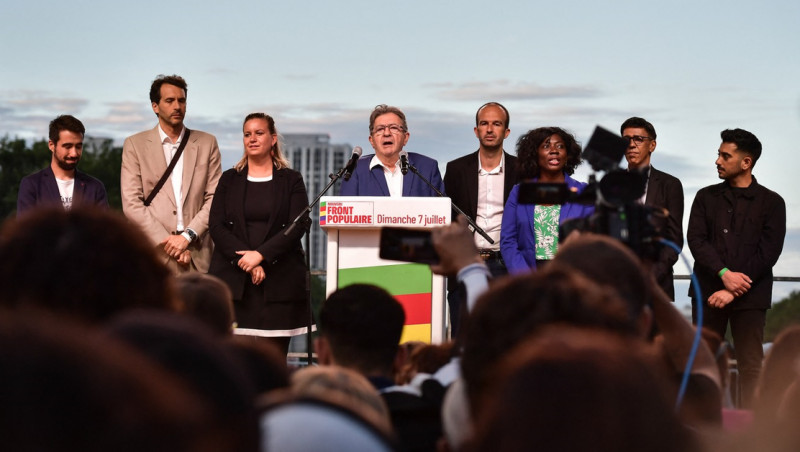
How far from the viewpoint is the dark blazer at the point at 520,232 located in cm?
701

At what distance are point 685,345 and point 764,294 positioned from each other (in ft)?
18.8

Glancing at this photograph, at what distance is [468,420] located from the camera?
1.77 metres

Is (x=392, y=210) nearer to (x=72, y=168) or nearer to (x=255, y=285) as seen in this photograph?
(x=255, y=285)

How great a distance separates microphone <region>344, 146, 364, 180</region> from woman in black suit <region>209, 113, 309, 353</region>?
0.38 m

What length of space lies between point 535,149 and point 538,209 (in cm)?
52

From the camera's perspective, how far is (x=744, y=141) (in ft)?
27.8

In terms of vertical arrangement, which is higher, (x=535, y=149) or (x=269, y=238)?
(x=535, y=149)

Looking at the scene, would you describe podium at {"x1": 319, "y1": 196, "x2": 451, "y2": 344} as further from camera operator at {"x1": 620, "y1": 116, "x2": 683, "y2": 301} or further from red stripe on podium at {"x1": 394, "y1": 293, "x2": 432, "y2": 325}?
camera operator at {"x1": 620, "y1": 116, "x2": 683, "y2": 301}

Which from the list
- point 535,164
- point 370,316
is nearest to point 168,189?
point 535,164

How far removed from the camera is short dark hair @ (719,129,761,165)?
334 inches

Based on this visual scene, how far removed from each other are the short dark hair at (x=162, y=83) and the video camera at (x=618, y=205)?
15.7 feet

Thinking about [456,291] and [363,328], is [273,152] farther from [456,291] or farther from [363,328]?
[363,328]

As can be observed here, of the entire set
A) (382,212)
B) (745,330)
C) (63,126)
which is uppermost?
(63,126)

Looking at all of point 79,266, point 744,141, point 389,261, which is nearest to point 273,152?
point 389,261
